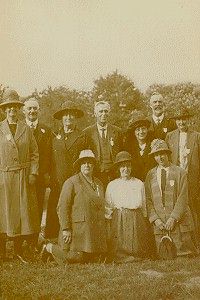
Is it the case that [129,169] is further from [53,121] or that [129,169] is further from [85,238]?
[53,121]

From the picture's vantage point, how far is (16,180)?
15.4 feet

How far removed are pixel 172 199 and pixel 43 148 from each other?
4.34 ft

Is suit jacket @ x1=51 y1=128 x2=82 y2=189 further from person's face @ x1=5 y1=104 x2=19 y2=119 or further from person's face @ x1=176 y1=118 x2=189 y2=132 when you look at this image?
person's face @ x1=176 y1=118 x2=189 y2=132

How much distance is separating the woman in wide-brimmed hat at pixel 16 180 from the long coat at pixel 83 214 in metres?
0.30

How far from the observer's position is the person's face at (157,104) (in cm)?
512

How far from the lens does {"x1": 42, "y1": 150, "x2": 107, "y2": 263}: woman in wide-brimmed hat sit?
4.52 meters

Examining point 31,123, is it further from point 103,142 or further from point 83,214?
point 83,214

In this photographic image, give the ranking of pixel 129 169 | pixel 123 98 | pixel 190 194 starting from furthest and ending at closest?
pixel 123 98 → pixel 190 194 → pixel 129 169

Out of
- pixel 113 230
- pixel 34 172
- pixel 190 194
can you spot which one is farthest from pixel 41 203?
pixel 190 194

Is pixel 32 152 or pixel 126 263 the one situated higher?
pixel 32 152

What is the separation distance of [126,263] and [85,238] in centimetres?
40

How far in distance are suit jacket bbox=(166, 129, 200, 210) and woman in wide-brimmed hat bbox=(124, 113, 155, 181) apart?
22cm

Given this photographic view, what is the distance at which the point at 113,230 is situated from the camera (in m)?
4.67

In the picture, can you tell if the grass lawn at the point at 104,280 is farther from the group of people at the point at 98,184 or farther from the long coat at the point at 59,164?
the long coat at the point at 59,164
